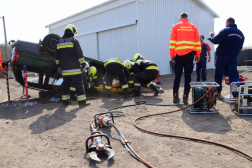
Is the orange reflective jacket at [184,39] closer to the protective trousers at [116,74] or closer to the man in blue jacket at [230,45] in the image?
the man in blue jacket at [230,45]

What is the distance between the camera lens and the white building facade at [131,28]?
36.4 ft

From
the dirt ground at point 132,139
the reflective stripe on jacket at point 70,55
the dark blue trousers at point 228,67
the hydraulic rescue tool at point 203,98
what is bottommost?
the dirt ground at point 132,139

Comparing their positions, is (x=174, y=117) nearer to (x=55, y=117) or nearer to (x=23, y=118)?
(x=55, y=117)

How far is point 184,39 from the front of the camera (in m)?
4.25

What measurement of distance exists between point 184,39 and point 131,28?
739 centimetres

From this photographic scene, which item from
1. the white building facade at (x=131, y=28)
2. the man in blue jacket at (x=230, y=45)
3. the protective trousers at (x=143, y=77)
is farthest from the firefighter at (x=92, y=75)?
the white building facade at (x=131, y=28)

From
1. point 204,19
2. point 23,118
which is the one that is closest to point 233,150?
point 23,118

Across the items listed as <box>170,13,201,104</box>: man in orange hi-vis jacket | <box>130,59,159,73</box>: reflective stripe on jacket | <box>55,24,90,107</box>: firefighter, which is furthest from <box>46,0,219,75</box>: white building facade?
<box>55,24,90,107</box>: firefighter

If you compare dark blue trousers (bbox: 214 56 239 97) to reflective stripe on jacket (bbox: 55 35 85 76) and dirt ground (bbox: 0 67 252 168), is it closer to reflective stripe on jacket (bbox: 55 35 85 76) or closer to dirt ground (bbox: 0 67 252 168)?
dirt ground (bbox: 0 67 252 168)

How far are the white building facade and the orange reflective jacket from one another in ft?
22.3

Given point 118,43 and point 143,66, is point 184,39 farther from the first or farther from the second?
point 118,43

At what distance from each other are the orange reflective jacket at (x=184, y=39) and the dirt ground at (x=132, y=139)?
141cm

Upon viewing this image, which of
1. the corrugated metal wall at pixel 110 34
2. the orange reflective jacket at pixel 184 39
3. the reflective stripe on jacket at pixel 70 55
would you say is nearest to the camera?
the orange reflective jacket at pixel 184 39

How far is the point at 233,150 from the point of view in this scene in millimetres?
2207
